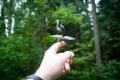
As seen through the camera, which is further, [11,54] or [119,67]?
[119,67]

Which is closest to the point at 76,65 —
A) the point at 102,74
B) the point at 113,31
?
the point at 102,74

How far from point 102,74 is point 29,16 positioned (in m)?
3.96

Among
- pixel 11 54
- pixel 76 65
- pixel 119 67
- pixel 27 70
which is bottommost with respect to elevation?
pixel 119 67

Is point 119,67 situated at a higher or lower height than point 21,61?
lower

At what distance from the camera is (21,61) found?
646 centimetres

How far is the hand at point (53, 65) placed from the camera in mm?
938

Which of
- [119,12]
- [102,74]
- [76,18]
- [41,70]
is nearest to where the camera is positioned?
[41,70]

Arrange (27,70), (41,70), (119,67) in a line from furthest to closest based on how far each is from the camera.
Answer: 1. (119,67)
2. (27,70)
3. (41,70)

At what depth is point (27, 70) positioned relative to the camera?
258 inches

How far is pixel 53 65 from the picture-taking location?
975 millimetres

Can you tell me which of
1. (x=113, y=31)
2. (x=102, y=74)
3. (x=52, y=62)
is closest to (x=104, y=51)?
(x=113, y=31)

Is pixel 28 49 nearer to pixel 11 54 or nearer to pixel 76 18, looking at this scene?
pixel 11 54

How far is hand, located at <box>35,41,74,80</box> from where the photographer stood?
94 centimetres

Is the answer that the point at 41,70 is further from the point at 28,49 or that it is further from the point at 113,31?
the point at 113,31
